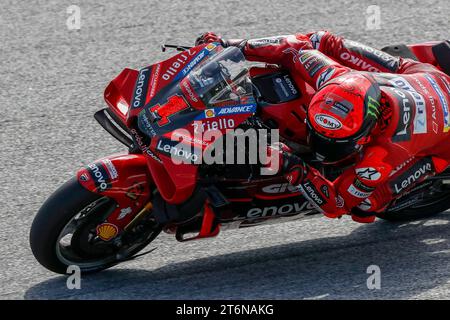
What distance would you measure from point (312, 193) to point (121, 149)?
2.45 m

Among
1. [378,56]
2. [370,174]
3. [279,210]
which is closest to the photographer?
[370,174]

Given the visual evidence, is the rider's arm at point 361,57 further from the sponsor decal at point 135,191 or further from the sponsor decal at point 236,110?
the sponsor decal at point 135,191

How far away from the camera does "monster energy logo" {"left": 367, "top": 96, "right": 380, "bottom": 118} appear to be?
6.04 m

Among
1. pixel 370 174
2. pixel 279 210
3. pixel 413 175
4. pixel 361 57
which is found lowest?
pixel 279 210

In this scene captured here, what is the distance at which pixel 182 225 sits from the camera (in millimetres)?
6293

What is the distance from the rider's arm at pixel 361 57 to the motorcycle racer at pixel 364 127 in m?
0.06

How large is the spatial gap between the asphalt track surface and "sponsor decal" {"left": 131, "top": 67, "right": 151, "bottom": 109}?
3.92 feet

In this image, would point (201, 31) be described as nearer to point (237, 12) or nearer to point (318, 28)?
point (237, 12)

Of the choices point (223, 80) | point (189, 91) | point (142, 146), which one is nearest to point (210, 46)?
point (223, 80)

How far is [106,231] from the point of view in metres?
6.42

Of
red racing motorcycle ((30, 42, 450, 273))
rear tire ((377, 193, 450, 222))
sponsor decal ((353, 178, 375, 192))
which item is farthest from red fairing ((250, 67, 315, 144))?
rear tire ((377, 193, 450, 222))

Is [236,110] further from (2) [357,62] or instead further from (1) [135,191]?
(2) [357,62]

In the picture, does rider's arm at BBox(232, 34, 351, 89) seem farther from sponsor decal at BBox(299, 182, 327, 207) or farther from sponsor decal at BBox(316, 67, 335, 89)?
sponsor decal at BBox(299, 182, 327, 207)

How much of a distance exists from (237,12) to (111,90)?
4.07 m
